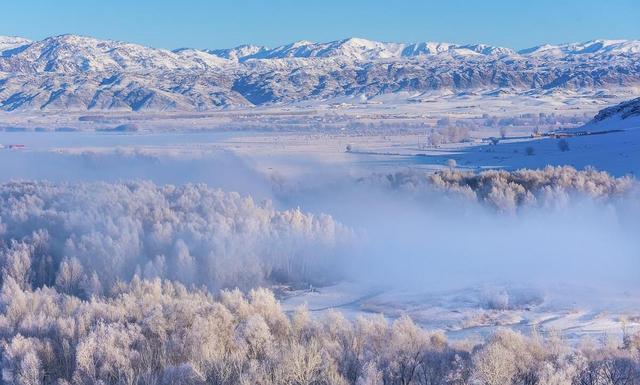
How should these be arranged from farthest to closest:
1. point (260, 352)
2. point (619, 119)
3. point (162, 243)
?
point (619, 119), point (162, 243), point (260, 352)

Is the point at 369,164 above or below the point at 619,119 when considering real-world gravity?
below

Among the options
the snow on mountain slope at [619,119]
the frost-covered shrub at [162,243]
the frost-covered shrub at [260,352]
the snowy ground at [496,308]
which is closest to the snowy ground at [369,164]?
the snowy ground at [496,308]

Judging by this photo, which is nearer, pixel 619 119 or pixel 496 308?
pixel 496 308

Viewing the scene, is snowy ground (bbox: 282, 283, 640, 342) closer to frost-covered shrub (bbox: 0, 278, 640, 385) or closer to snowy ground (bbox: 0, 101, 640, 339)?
snowy ground (bbox: 0, 101, 640, 339)

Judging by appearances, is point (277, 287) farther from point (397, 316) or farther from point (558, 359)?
point (558, 359)

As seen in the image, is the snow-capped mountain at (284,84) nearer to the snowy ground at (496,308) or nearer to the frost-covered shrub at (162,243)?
the frost-covered shrub at (162,243)

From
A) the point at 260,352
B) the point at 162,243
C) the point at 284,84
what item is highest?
the point at 284,84

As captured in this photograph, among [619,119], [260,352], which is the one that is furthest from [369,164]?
[260,352]

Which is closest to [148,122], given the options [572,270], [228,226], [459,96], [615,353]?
[459,96]

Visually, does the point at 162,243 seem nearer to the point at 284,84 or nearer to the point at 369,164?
the point at 369,164

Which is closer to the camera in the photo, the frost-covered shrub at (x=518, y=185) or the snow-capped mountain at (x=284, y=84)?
the frost-covered shrub at (x=518, y=185)

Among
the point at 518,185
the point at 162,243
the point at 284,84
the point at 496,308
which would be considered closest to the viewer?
the point at 496,308

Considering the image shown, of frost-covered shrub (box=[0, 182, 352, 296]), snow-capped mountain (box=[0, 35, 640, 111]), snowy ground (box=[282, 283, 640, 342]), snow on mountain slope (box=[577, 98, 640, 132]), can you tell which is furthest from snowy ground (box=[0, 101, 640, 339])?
snow-capped mountain (box=[0, 35, 640, 111])
